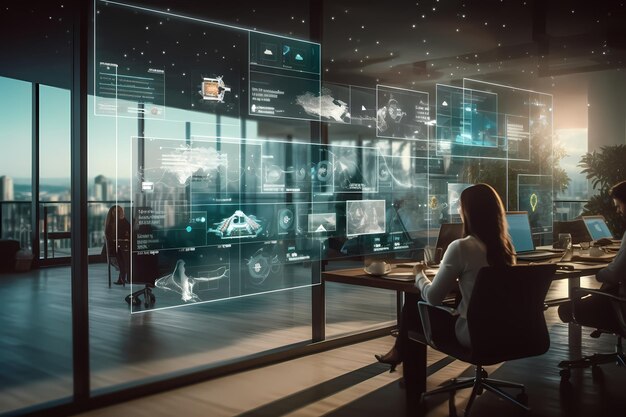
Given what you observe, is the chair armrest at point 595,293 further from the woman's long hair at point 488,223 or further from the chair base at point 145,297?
the chair base at point 145,297

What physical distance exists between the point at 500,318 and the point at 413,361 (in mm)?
892

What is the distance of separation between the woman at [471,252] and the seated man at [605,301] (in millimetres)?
938

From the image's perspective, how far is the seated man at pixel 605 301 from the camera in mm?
3893

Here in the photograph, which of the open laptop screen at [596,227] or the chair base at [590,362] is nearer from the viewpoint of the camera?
the chair base at [590,362]

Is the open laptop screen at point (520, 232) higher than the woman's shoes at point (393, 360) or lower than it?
higher

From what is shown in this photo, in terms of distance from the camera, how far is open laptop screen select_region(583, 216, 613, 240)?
19.1ft

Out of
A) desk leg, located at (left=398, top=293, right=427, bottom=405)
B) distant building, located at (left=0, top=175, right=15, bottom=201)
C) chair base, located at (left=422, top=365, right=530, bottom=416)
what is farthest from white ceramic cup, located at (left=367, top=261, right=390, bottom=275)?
distant building, located at (left=0, top=175, right=15, bottom=201)

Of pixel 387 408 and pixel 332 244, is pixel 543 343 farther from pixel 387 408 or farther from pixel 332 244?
pixel 332 244

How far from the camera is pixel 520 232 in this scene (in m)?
4.79

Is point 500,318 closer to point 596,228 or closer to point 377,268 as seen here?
point 377,268

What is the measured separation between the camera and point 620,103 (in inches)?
386

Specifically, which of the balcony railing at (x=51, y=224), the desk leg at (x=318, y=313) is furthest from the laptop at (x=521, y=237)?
the balcony railing at (x=51, y=224)

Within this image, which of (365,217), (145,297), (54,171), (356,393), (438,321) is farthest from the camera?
(54,171)

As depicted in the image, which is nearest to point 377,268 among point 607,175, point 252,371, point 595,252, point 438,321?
point 438,321
